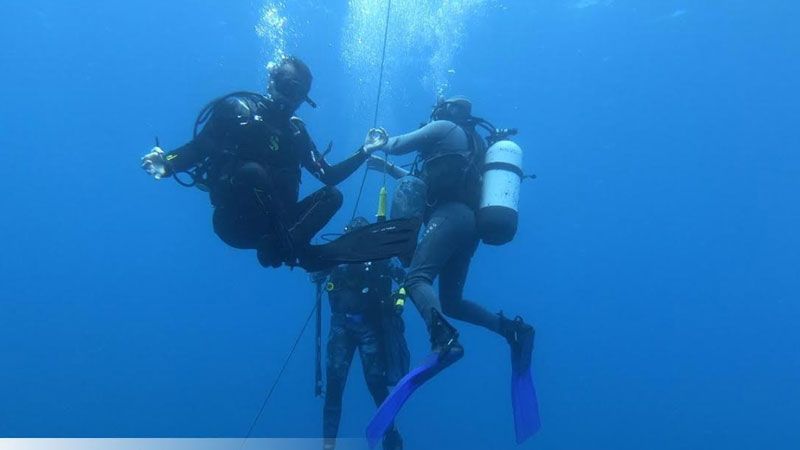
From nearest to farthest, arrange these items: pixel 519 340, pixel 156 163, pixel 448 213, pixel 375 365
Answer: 1. pixel 156 163
2. pixel 448 213
3. pixel 519 340
4. pixel 375 365

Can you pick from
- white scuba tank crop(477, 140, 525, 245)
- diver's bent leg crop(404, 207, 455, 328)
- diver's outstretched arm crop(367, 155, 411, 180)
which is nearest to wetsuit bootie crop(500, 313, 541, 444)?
white scuba tank crop(477, 140, 525, 245)

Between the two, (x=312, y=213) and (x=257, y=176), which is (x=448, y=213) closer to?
(x=312, y=213)

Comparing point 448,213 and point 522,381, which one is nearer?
point 448,213

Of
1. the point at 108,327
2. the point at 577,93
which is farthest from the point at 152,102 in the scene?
the point at 577,93

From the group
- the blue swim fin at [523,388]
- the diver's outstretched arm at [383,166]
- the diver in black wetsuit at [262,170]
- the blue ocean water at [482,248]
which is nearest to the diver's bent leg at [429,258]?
the diver in black wetsuit at [262,170]

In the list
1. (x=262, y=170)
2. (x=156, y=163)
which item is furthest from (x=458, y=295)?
(x=156, y=163)

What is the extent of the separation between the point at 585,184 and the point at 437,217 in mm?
46488

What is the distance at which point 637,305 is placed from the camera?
62219 millimetres

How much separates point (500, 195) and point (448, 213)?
0.64 meters

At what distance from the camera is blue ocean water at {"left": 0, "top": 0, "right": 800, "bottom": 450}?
3431cm

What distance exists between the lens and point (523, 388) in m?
6.44

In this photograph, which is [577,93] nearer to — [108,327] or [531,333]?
[531,333]

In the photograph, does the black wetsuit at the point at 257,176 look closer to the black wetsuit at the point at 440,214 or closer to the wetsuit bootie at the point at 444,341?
the black wetsuit at the point at 440,214

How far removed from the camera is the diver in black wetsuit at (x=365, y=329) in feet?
25.9
